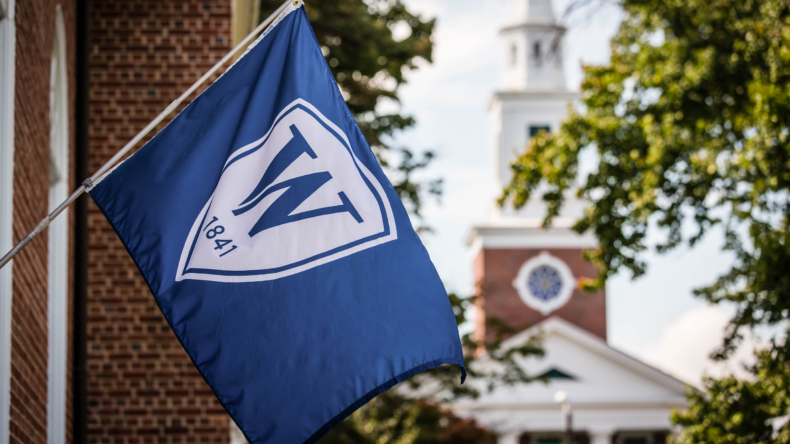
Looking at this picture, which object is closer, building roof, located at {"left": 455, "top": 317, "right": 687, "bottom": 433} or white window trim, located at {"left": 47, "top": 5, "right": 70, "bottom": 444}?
white window trim, located at {"left": 47, "top": 5, "right": 70, "bottom": 444}

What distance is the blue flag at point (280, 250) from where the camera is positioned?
447 centimetres

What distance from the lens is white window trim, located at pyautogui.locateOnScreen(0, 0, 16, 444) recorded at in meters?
5.27

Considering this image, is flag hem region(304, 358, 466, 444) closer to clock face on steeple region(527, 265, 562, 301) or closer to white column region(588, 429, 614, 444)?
white column region(588, 429, 614, 444)

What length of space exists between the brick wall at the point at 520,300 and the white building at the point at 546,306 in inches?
1.8

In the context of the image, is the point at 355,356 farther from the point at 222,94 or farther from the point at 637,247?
the point at 637,247

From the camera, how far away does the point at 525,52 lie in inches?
1950

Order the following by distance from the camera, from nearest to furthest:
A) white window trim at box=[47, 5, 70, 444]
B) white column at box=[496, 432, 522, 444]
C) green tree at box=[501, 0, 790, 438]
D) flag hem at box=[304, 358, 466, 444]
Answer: flag hem at box=[304, 358, 466, 444] < white window trim at box=[47, 5, 70, 444] < green tree at box=[501, 0, 790, 438] < white column at box=[496, 432, 522, 444]

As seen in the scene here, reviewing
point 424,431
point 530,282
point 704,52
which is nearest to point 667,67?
point 704,52

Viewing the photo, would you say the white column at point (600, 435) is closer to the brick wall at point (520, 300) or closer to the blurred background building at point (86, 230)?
the brick wall at point (520, 300)

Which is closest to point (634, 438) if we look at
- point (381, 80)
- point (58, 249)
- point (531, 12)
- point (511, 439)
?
point (511, 439)

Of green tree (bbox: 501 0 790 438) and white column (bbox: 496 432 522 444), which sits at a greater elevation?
green tree (bbox: 501 0 790 438)

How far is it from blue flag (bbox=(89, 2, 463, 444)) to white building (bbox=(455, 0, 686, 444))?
33.7 meters

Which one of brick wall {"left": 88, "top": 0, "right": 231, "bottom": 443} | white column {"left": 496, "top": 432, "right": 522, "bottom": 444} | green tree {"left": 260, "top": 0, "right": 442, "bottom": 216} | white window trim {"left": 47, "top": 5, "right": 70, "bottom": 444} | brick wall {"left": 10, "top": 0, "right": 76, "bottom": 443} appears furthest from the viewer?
white column {"left": 496, "top": 432, "right": 522, "bottom": 444}

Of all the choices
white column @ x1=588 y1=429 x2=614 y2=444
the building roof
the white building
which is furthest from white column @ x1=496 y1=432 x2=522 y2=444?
white column @ x1=588 y1=429 x2=614 y2=444
